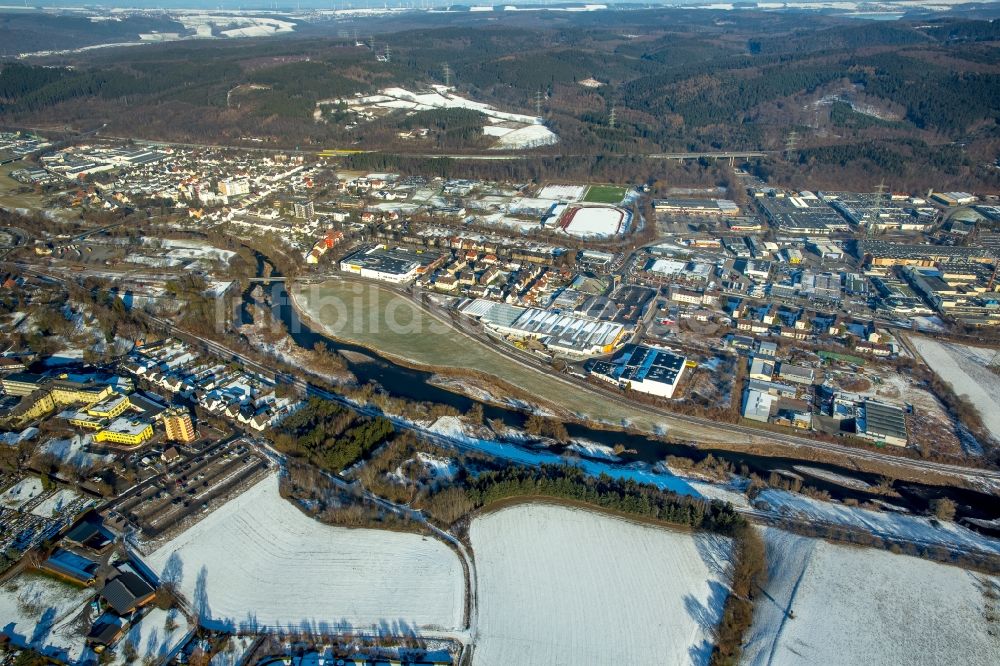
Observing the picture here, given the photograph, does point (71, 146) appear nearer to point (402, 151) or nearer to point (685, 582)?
point (402, 151)

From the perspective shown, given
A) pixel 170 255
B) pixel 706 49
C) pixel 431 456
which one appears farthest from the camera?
pixel 706 49

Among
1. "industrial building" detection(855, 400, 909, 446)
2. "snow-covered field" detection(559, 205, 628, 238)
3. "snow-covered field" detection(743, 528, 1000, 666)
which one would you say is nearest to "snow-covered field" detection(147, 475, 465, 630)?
"snow-covered field" detection(743, 528, 1000, 666)

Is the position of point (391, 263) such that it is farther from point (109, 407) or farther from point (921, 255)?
point (921, 255)

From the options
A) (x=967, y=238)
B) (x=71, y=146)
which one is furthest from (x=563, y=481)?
(x=71, y=146)

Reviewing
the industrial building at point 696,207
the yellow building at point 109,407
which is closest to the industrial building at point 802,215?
the industrial building at point 696,207

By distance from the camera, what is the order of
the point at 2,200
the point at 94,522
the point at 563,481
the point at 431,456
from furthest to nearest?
1. the point at 2,200
2. the point at 431,456
3. the point at 563,481
4. the point at 94,522

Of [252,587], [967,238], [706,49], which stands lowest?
[252,587]
